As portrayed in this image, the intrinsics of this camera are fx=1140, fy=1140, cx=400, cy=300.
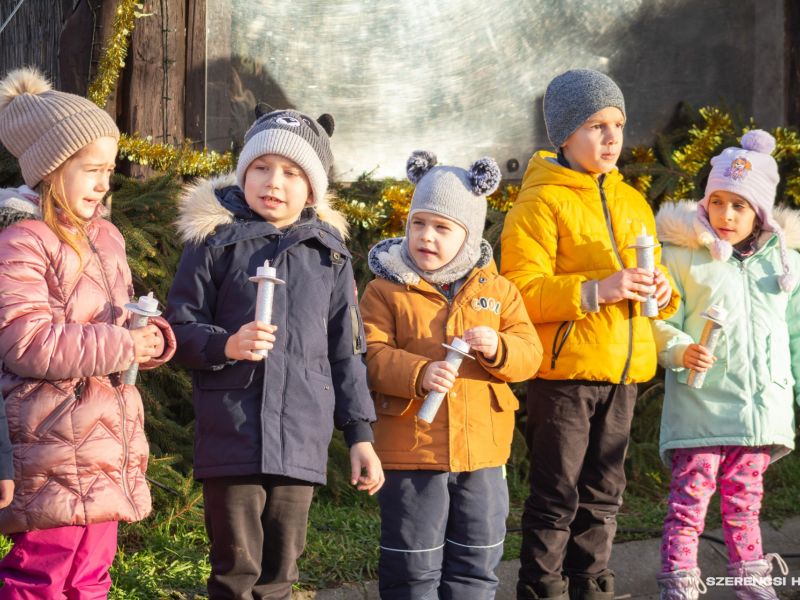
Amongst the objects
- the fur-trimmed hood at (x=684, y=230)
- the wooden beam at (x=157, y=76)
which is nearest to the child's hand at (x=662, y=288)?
the fur-trimmed hood at (x=684, y=230)

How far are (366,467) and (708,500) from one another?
1.80 meters

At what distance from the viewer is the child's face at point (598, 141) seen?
4648 millimetres

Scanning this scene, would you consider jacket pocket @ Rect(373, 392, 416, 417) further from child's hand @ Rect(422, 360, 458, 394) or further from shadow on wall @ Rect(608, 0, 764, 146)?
shadow on wall @ Rect(608, 0, 764, 146)

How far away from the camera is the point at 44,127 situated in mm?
3529

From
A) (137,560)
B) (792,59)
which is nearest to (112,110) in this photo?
(137,560)

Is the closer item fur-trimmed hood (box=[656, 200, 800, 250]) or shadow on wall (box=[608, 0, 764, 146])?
fur-trimmed hood (box=[656, 200, 800, 250])

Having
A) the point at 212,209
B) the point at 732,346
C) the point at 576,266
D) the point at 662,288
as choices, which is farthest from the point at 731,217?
the point at 212,209

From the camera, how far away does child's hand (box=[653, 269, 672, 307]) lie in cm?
443

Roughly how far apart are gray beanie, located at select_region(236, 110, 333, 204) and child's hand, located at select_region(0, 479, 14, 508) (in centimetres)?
133

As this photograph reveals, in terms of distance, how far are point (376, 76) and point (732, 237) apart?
7.91 feet

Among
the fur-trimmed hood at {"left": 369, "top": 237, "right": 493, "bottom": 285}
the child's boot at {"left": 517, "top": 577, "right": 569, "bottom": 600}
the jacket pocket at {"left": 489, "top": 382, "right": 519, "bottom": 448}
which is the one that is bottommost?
the child's boot at {"left": 517, "top": 577, "right": 569, "bottom": 600}

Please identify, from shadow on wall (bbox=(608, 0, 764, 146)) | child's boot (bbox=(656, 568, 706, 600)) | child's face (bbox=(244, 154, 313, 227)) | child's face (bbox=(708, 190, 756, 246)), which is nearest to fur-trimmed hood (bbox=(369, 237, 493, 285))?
child's face (bbox=(244, 154, 313, 227))

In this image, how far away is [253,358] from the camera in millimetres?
3408

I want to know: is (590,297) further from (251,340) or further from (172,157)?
(172,157)
